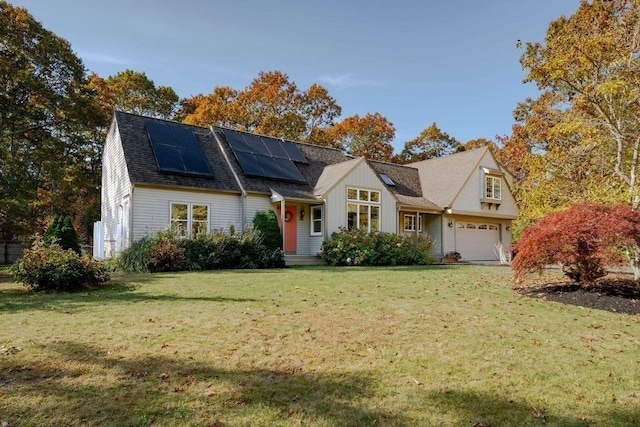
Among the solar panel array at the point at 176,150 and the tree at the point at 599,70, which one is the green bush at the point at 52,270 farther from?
the tree at the point at 599,70

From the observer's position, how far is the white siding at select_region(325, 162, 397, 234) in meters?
17.2

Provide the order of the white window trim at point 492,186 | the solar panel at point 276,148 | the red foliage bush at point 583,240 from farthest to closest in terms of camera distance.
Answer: the white window trim at point 492,186 < the solar panel at point 276,148 < the red foliage bush at point 583,240

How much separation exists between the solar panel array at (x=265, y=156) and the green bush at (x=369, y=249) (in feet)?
12.3

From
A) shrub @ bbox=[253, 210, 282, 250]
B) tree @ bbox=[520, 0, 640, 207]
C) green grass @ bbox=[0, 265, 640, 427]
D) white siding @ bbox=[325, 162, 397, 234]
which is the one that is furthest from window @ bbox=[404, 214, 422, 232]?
green grass @ bbox=[0, 265, 640, 427]

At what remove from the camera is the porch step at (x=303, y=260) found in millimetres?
16047

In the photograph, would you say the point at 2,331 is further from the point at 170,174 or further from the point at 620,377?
the point at 170,174

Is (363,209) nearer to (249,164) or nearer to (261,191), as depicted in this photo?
(261,191)

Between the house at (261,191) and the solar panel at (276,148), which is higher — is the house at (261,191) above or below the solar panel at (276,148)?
below

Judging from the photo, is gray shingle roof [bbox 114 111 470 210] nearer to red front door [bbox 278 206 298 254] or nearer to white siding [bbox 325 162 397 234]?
white siding [bbox 325 162 397 234]

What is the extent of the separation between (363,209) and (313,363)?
48.0 ft

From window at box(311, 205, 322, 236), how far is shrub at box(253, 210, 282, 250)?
7.53 feet

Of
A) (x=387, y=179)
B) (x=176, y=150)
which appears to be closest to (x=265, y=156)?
(x=176, y=150)

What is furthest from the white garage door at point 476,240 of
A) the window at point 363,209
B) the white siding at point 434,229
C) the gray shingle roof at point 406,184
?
the window at point 363,209

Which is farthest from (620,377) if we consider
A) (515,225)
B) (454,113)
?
(515,225)
